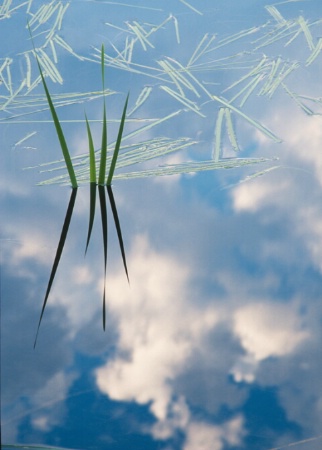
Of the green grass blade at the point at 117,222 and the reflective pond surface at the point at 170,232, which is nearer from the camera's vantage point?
the reflective pond surface at the point at 170,232

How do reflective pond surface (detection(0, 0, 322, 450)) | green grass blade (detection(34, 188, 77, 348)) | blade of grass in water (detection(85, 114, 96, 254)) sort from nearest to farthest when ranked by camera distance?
reflective pond surface (detection(0, 0, 322, 450)), green grass blade (detection(34, 188, 77, 348)), blade of grass in water (detection(85, 114, 96, 254))

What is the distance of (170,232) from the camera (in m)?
1.44

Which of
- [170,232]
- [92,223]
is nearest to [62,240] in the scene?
[92,223]

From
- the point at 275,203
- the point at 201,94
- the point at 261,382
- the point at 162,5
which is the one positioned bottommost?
the point at 261,382

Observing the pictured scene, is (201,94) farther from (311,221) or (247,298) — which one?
(247,298)

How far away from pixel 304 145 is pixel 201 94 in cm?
33

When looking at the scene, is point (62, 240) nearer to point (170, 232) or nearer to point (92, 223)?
point (92, 223)

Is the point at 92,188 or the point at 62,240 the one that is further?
the point at 92,188

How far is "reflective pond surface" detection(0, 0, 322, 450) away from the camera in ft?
3.52

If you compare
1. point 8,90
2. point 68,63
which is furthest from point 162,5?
point 8,90

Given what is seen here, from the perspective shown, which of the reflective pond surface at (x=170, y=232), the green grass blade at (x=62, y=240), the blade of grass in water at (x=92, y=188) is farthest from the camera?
the blade of grass in water at (x=92, y=188)

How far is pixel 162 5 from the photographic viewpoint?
2.26 metres

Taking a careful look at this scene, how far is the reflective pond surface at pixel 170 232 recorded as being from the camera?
107cm

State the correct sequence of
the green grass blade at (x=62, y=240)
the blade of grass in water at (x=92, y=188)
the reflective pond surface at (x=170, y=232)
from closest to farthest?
the reflective pond surface at (x=170, y=232) < the green grass blade at (x=62, y=240) < the blade of grass in water at (x=92, y=188)
